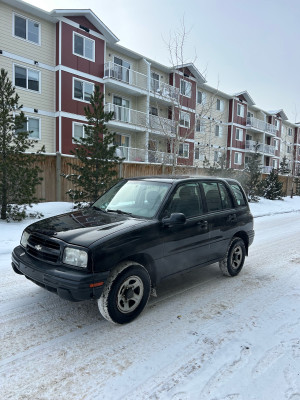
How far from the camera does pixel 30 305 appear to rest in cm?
383

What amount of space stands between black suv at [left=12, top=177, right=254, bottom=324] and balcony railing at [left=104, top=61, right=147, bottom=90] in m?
17.9

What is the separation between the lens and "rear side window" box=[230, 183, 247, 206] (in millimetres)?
5421

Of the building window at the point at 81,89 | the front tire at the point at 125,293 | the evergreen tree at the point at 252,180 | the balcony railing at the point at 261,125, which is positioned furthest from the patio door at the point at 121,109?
the balcony railing at the point at 261,125

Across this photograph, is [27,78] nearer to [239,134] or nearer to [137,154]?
[137,154]

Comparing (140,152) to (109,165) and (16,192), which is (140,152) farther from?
(16,192)

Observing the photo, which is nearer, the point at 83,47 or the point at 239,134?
the point at 83,47

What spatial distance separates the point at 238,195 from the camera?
5.51 meters

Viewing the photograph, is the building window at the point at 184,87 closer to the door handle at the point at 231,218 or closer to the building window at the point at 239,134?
the building window at the point at 239,134

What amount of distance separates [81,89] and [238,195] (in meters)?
16.9

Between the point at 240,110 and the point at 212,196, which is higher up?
the point at 240,110

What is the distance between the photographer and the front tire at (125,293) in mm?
3256

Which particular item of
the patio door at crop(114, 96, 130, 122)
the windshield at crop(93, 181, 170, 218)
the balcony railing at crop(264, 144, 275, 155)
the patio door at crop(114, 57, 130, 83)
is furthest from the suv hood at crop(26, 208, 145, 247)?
the balcony railing at crop(264, 144, 275, 155)

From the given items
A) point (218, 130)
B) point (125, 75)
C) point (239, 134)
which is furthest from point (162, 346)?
point (239, 134)

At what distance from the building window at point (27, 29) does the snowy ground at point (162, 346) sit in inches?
683
